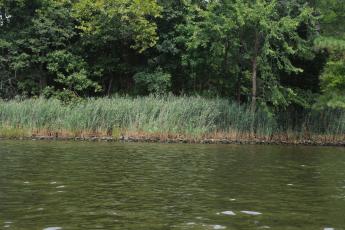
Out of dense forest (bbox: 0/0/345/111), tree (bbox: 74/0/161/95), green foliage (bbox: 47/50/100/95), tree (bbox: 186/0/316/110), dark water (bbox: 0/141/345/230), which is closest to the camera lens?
dark water (bbox: 0/141/345/230)

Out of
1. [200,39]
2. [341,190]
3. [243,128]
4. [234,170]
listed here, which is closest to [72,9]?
[200,39]

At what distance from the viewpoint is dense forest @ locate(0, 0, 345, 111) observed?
25.5m

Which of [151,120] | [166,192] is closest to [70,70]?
[151,120]

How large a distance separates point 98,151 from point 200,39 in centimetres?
1208

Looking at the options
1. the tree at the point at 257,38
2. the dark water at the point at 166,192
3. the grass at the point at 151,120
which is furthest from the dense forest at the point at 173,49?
the dark water at the point at 166,192

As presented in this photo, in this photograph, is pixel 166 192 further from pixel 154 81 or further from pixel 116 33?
pixel 116 33

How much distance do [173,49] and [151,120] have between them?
8.37m

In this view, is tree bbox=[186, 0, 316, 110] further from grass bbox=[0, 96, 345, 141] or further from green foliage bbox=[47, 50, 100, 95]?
green foliage bbox=[47, 50, 100, 95]

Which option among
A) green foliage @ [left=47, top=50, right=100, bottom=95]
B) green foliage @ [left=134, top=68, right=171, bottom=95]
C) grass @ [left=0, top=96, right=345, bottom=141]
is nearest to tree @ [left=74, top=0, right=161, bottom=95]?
green foliage @ [left=47, top=50, right=100, bottom=95]

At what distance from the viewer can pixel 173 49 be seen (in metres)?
29.8

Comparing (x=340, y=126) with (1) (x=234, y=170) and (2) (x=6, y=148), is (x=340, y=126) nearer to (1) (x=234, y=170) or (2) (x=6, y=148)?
(1) (x=234, y=170)

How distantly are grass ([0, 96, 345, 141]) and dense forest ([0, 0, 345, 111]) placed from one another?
152 cm

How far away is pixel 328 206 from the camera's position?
8086 mm

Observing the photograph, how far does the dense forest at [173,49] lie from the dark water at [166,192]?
37.0ft
